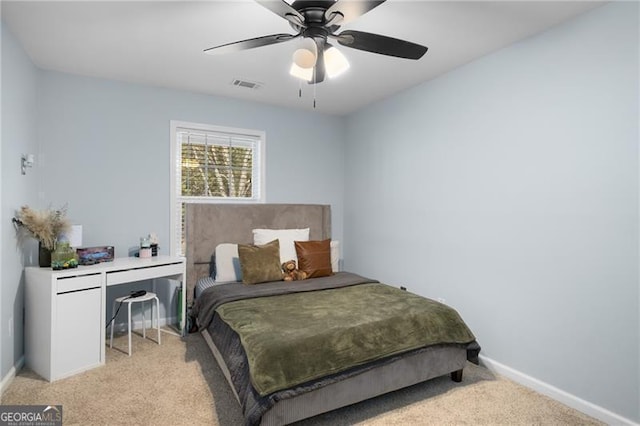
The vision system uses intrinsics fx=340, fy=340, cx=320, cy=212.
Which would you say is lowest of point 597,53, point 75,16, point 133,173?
point 133,173

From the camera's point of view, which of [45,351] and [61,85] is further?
[61,85]

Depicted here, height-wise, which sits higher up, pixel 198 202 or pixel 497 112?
pixel 497 112

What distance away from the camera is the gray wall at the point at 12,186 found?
237cm

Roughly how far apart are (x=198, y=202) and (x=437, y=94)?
2.87 m

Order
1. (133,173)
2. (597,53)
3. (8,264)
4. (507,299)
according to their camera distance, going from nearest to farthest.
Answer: (597,53)
(8,264)
(507,299)
(133,173)

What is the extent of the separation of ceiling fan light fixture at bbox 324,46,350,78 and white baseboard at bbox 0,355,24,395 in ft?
10.2

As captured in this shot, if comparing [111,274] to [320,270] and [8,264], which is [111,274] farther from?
[320,270]

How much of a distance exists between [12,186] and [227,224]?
6.29ft

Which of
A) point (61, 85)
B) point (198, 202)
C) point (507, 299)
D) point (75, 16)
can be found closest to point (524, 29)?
point (507, 299)

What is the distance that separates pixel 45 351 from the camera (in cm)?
257

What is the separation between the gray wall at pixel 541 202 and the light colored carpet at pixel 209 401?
363mm

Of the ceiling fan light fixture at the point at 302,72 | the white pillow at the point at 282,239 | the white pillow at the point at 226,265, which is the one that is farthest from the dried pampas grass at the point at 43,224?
→ the ceiling fan light fixture at the point at 302,72

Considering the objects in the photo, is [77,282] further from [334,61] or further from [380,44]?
[380,44]

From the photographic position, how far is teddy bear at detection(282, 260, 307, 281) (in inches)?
139
